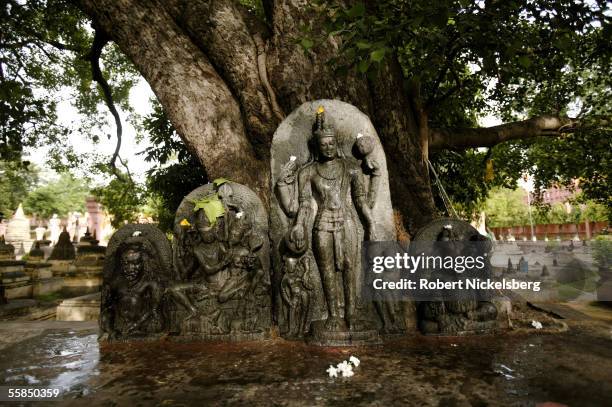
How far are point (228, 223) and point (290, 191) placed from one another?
2.34 ft

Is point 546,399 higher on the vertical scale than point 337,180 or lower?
lower

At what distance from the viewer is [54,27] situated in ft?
28.0

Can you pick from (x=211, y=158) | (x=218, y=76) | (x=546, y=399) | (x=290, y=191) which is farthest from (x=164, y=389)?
(x=218, y=76)

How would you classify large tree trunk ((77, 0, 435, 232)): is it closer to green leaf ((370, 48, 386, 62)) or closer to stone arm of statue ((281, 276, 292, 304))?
stone arm of statue ((281, 276, 292, 304))

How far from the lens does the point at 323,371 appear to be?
274cm

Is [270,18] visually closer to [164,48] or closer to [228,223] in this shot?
[164,48]

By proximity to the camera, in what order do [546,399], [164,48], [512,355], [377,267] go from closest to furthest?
[546,399], [512,355], [377,267], [164,48]

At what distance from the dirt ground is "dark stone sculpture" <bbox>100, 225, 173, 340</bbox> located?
20 centimetres

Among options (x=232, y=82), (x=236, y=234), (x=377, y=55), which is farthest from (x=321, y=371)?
(x=232, y=82)

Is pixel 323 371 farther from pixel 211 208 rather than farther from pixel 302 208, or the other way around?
pixel 211 208

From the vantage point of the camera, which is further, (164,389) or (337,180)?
(337,180)

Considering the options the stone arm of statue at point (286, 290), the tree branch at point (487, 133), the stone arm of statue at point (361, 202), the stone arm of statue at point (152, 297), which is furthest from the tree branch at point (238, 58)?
the tree branch at point (487, 133)

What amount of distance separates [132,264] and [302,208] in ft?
5.83

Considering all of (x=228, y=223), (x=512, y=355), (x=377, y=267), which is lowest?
(x=512, y=355)
